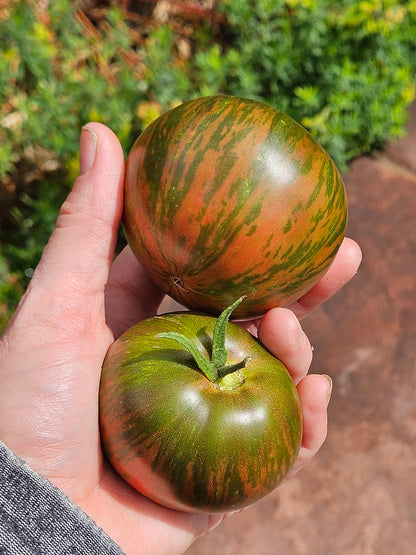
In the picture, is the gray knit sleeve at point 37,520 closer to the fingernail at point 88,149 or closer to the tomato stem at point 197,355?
the tomato stem at point 197,355

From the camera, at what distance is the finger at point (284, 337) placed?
209 cm

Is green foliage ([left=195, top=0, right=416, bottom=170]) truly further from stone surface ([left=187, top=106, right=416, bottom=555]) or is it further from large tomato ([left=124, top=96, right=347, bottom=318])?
large tomato ([left=124, top=96, right=347, bottom=318])

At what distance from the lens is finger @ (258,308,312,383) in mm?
2088

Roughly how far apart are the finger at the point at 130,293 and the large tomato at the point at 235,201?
676 mm

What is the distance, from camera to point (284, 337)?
6.88ft

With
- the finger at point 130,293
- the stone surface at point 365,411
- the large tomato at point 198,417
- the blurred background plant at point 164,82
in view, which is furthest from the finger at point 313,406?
the blurred background plant at point 164,82

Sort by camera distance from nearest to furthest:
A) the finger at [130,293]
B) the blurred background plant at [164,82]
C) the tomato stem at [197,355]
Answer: the tomato stem at [197,355]
the finger at [130,293]
the blurred background plant at [164,82]

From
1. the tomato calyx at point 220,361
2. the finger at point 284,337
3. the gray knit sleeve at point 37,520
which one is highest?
the tomato calyx at point 220,361

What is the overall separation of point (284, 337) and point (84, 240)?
2.41 ft

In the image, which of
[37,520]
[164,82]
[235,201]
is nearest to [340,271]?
[235,201]

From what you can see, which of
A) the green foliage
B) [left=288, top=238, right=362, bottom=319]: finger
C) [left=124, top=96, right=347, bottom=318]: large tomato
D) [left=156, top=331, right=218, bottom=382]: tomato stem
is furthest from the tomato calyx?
the green foliage

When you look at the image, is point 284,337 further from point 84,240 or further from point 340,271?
point 84,240

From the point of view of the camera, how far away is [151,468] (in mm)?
1828

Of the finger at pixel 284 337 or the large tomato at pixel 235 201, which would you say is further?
the finger at pixel 284 337
